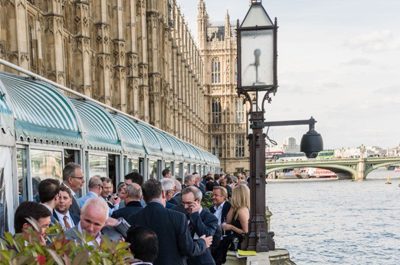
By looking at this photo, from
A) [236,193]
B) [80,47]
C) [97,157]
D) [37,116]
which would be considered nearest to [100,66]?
[80,47]

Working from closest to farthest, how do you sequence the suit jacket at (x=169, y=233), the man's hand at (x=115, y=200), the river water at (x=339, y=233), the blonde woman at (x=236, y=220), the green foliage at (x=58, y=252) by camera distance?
the green foliage at (x=58, y=252), the suit jacket at (x=169, y=233), the blonde woman at (x=236, y=220), the man's hand at (x=115, y=200), the river water at (x=339, y=233)

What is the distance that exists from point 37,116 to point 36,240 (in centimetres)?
478

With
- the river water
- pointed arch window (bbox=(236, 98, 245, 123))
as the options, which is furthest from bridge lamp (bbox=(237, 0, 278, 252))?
pointed arch window (bbox=(236, 98, 245, 123))

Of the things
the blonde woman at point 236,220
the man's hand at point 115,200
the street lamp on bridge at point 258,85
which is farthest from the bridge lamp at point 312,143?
the man's hand at point 115,200

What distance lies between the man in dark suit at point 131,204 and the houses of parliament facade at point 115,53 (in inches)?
344

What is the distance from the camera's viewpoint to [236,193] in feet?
18.6

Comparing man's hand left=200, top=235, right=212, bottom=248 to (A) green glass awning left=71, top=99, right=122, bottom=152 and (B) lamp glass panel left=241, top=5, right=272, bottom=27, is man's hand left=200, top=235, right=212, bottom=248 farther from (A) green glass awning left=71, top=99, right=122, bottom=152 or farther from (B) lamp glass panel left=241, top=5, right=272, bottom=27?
(A) green glass awning left=71, top=99, right=122, bottom=152

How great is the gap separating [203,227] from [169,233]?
2.25ft

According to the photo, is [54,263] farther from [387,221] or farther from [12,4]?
[387,221]

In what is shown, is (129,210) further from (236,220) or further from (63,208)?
(236,220)

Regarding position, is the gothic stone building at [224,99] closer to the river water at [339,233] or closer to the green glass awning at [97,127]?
the river water at [339,233]

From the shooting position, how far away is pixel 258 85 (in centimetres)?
612

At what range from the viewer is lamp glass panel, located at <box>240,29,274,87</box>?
616 cm

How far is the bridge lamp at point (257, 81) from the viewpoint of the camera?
20.2 ft
